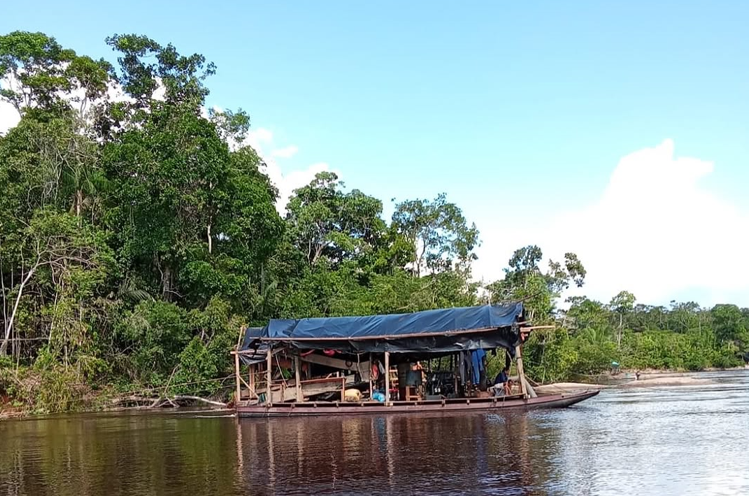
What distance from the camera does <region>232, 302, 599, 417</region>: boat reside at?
19406mm

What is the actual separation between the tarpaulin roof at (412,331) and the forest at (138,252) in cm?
727

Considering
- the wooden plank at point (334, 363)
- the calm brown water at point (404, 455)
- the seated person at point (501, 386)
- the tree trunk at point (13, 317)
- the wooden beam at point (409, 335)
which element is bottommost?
the calm brown water at point (404, 455)

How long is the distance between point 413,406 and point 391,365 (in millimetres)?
3115

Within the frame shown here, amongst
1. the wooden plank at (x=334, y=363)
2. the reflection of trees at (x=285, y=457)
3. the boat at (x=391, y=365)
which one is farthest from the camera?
the wooden plank at (x=334, y=363)

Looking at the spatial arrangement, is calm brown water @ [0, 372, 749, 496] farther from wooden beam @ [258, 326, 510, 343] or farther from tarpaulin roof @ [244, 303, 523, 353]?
wooden beam @ [258, 326, 510, 343]

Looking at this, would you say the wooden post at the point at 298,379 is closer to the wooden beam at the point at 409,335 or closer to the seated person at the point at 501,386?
the wooden beam at the point at 409,335

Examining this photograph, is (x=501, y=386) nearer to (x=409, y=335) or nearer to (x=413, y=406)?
(x=413, y=406)

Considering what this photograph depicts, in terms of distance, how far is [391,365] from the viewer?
22.7 meters

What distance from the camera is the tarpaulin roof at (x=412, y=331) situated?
19.3 m

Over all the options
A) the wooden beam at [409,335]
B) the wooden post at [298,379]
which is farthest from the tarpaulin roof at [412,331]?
the wooden post at [298,379]

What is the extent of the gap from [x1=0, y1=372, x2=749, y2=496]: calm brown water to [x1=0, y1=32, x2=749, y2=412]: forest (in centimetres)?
844

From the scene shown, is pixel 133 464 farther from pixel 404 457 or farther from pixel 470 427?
pixel 470 427

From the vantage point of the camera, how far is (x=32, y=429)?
2080 centimetres

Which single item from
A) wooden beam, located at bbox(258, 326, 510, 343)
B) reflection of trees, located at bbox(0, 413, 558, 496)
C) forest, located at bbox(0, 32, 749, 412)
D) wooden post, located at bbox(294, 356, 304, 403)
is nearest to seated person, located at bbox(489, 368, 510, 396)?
reflection of trees, located at bbox(0, 413, 558, 496)
